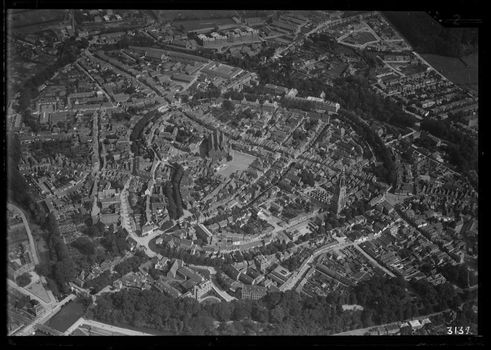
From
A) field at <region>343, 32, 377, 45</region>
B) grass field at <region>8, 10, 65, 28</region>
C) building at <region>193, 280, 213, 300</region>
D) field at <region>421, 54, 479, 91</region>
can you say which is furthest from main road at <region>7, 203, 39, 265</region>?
field at <region>421, 54, 479, 91</region>

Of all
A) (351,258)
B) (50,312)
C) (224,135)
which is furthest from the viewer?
(224,135)

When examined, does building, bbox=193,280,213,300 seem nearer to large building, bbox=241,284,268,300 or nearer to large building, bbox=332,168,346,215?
large building, bbox=241,284,268,300

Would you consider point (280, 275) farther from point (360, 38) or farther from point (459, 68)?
point (459, 68)

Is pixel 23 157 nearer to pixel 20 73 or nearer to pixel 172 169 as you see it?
pixel 20 73

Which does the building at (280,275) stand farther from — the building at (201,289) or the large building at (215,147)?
the large building at (215,147)
